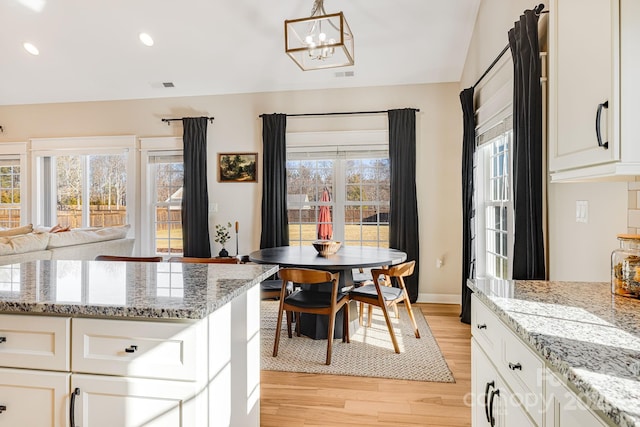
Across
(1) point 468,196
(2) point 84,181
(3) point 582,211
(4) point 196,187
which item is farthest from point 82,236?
(3) point 582,211

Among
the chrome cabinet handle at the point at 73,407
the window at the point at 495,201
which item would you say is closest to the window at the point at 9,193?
the chrome cabinet handle at the point at 73,407

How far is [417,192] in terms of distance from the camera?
181 inches

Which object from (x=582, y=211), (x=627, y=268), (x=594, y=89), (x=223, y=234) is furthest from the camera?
(x=223, y=234)

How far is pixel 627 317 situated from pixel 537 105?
1.47 m

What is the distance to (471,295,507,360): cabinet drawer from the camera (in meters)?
1.27

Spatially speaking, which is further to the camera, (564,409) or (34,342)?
(34,342)

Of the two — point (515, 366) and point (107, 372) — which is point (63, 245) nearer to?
point (107, 372)

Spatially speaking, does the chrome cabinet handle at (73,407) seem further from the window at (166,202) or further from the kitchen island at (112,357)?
the window at (166,202)

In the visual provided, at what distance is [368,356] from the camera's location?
2887 millimetres

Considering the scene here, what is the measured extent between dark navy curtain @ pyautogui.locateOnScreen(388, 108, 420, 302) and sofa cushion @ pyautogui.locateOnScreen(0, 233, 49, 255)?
3795mm

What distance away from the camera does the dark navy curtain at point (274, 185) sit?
187 inches

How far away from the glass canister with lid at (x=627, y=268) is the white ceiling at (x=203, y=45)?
10.3 feet

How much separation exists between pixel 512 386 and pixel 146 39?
4.73 metres

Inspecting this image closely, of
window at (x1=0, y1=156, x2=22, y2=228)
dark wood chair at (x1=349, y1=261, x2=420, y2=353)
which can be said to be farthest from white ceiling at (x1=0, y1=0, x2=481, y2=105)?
dark wood chair at (x1=349, y1=261, x2=420, y2=353)
